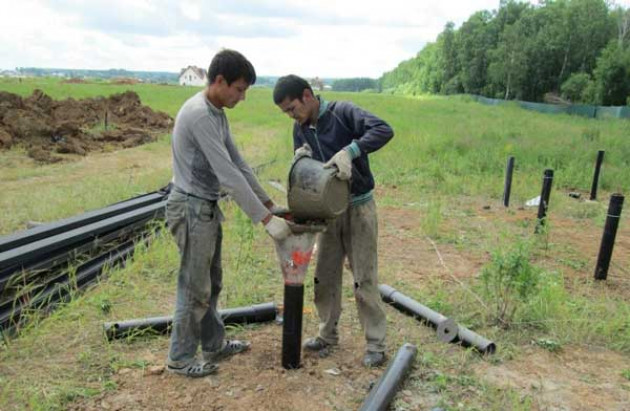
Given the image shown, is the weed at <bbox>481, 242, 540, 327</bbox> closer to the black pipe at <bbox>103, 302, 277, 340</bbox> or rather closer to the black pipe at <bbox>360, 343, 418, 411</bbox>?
the black pipe at <bbox>360, 343, 418, 411</bbox>

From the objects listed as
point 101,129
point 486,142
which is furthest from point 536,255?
point 101,129

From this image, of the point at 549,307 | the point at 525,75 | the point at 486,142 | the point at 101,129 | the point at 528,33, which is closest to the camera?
the point at 549,307

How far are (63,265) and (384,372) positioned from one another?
294 centimetres

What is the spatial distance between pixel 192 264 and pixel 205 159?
0.60 metres

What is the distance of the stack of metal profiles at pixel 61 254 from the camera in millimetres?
3824

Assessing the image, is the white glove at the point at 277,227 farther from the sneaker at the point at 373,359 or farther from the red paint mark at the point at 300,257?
→ the sneaker at the point at 373,359

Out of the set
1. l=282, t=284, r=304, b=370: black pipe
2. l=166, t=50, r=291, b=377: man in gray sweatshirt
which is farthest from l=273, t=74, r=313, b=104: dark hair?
l=282, t=284, r=304, b=370: black pipe

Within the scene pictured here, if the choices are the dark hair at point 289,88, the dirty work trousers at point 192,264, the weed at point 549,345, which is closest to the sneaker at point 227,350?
the dirty work trousers at point 192,264

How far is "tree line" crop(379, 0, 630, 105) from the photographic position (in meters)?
36.5

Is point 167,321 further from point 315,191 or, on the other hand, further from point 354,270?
point 315,191

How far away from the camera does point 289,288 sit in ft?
10.1

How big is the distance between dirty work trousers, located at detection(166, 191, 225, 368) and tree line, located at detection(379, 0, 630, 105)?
39.1m

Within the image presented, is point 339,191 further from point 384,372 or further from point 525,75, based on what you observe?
point 525,75

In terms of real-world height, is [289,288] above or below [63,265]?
above
